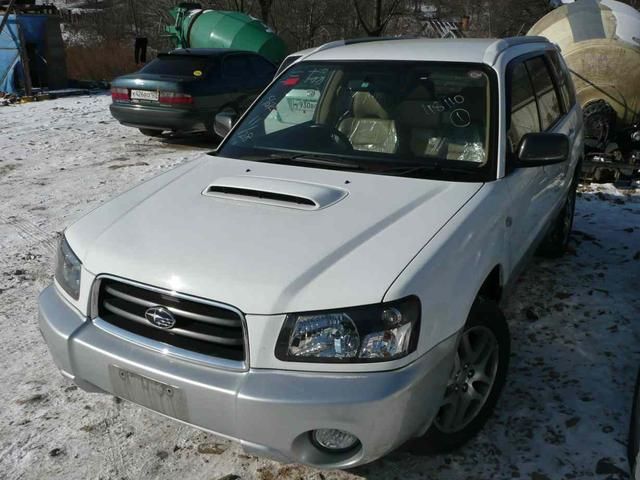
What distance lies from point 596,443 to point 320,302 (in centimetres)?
165

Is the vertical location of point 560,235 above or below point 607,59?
below

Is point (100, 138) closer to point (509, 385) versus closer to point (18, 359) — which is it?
point (18, 359)

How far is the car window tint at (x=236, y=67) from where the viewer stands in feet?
33.4

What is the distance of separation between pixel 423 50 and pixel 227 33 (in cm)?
1329

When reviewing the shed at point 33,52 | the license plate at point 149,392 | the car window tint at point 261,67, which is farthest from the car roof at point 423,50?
the shed at point 33,52

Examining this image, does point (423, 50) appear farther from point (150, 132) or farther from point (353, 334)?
point (150, 132)

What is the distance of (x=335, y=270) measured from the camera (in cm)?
227

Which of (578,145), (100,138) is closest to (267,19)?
(100,138)

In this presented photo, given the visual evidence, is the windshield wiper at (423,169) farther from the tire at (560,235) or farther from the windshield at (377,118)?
the tire at (560,235)

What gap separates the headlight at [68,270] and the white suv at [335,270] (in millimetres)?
11

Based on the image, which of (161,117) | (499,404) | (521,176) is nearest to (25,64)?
(161,117)

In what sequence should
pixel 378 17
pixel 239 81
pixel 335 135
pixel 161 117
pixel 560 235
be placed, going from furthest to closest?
pixel 378 17
pixel 239 81
pixel 161 117
pixel 560 235
pixel 335 135

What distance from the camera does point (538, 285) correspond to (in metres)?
4.61

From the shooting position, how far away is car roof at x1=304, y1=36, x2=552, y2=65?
3471 mm
